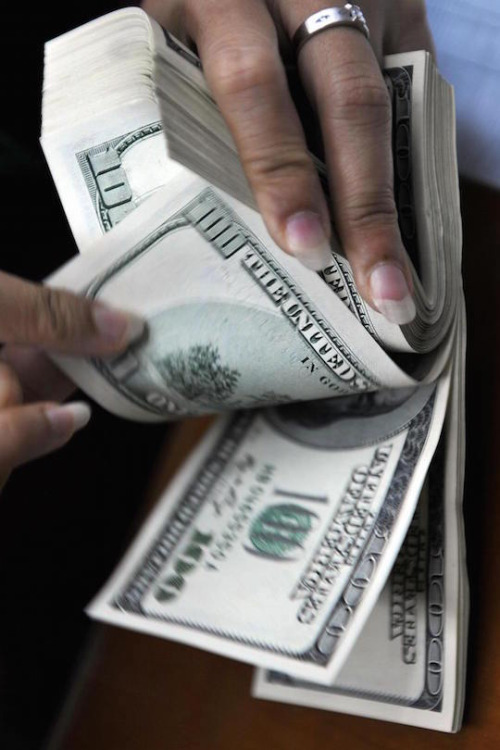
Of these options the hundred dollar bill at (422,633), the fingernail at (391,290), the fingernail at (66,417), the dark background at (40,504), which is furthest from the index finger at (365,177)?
the dark background at (40,504)

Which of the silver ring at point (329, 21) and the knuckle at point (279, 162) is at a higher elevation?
the silver ring at point (329, 21)

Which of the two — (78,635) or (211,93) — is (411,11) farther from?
(78,635)

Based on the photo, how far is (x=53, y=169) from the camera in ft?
1.67

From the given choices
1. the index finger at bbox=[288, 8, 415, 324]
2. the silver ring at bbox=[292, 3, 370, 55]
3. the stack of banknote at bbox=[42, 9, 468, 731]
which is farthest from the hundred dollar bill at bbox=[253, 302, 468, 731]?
the silver ring at bbox=[292, 3, 370, 55]

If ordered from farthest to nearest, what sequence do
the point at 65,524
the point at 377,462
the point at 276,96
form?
1. the point at 65,524
2. the point at 377,462
3. the point at 276,96

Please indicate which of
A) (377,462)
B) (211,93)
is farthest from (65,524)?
(211,93)

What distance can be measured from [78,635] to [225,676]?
0.22m

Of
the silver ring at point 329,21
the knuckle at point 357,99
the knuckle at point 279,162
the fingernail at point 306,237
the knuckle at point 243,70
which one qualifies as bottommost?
the fingernail at point 306,237

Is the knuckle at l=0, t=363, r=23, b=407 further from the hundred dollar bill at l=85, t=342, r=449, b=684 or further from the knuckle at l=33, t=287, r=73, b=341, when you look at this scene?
the hundred dollar bill at l=85, t=342, r=449, b=684

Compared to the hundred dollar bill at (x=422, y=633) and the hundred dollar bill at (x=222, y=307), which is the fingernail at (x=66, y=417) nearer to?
the hundred dollar bill at (x=222, y=307)

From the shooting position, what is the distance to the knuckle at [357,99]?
43 centimetres

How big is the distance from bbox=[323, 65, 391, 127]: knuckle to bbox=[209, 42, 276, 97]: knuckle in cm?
4

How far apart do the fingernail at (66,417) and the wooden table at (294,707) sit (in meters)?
0.21

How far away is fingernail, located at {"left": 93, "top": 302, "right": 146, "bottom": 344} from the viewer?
0.50 meters
